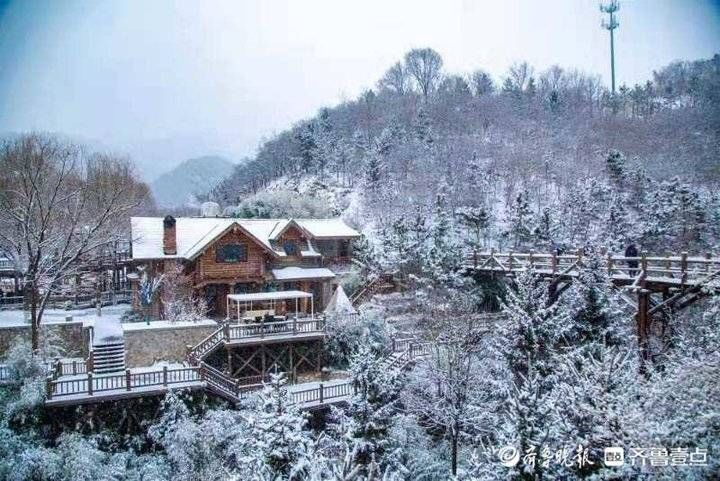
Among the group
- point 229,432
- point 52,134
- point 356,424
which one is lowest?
point 229,432

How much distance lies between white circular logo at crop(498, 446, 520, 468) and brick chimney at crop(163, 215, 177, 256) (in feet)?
78.3

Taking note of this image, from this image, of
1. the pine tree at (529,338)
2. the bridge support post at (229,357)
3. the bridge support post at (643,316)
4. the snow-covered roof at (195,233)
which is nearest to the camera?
the pine tree at (529,338)

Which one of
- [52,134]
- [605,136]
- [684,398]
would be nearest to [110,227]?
[52,134]

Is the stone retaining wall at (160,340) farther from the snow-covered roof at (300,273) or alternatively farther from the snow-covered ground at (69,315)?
the snow-covered roof at (300,273)

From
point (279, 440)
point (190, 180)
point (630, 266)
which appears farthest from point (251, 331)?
point (190, 180)

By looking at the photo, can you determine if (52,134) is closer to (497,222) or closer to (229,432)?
(229,432)

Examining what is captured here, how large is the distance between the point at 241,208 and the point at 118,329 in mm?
24679

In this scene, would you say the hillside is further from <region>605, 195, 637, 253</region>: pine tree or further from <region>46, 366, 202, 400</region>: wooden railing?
<region>46, 366, 202, 400</region>: wooden railing

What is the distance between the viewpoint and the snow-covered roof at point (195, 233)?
1085 inches

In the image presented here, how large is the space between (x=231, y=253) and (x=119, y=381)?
1081cm

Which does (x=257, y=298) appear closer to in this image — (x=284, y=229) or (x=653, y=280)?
(x=284, y=229)

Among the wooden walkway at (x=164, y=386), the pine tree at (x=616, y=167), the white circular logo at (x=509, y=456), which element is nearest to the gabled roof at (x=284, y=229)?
the wooden walkway at (x=164, y=386)

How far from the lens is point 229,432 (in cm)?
1792

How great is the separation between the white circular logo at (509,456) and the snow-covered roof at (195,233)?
2207 cm
